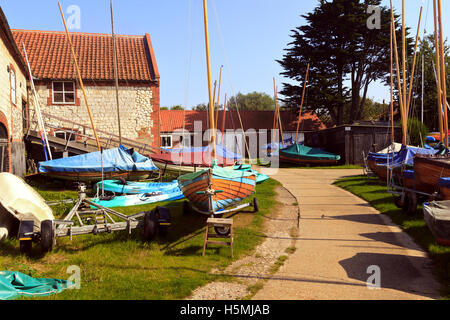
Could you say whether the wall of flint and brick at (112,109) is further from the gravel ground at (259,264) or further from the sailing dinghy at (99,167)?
the gravel ground at (259,264)

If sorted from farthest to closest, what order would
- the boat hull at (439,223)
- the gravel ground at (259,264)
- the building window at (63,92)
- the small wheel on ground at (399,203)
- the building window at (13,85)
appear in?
the building window at (63,92), the building window at (13,85), the small wheel on ground at (399,203), the boat hull at (439,223), the gravel ground at (259,264)

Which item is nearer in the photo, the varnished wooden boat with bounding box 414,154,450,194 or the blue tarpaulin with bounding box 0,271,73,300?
the blue tarpaulin with bounding box 0,271,73,300

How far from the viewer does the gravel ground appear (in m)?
5.59

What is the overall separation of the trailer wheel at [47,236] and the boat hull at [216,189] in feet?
11.3

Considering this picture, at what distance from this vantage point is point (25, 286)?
18.0ft

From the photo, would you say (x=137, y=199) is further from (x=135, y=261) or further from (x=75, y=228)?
(x=135, y=261)

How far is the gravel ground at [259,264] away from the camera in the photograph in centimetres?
559

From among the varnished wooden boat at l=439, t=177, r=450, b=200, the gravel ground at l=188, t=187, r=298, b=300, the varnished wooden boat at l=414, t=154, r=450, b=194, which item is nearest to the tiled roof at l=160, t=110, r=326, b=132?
the gravel ground at l=188, t=187, r=298, b=300

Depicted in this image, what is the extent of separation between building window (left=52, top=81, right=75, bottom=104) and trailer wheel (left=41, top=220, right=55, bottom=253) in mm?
19139

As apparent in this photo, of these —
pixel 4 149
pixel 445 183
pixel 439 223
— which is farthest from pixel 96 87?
pixel 439 223

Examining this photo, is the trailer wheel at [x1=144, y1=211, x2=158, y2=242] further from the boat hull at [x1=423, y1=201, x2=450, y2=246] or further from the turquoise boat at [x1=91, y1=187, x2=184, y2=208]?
the boat hull at [x1=423, y1=201, x2=450, y2=246]

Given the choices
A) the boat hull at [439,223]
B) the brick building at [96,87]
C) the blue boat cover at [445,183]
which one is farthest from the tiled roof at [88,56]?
the boat hull at [439,223]

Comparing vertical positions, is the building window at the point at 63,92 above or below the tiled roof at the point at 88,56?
below
